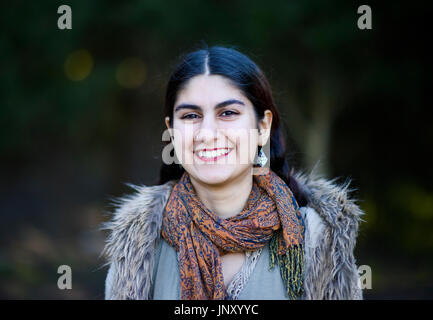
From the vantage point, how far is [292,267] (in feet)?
6.67

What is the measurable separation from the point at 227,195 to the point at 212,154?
26 cm

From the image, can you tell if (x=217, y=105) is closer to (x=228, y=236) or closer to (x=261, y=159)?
(x=261, y=159)

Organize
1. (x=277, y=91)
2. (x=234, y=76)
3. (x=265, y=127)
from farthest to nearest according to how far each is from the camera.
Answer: (x=277, y=91), (x=265, y=127), (x=234, y=76)

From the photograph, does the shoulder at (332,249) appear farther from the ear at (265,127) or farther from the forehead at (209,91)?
the forehead at (209,91)

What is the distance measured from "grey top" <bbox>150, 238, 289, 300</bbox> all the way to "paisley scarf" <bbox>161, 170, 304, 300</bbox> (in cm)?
4

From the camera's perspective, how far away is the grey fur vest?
205 cm

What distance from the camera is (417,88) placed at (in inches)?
232

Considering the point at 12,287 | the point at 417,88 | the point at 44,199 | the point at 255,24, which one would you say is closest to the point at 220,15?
the point at 255,24

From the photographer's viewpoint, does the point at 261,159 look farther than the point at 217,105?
Yes

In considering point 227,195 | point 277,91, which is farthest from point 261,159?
point 277,91

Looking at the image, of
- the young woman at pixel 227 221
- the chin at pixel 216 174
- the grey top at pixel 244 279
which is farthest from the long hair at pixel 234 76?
the grey top at pixel 244 279

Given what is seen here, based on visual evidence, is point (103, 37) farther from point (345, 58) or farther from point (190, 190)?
point (190, 190)

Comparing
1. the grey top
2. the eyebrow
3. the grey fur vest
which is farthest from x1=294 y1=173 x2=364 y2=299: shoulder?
the eyebrow

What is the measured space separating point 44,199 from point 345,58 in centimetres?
774
